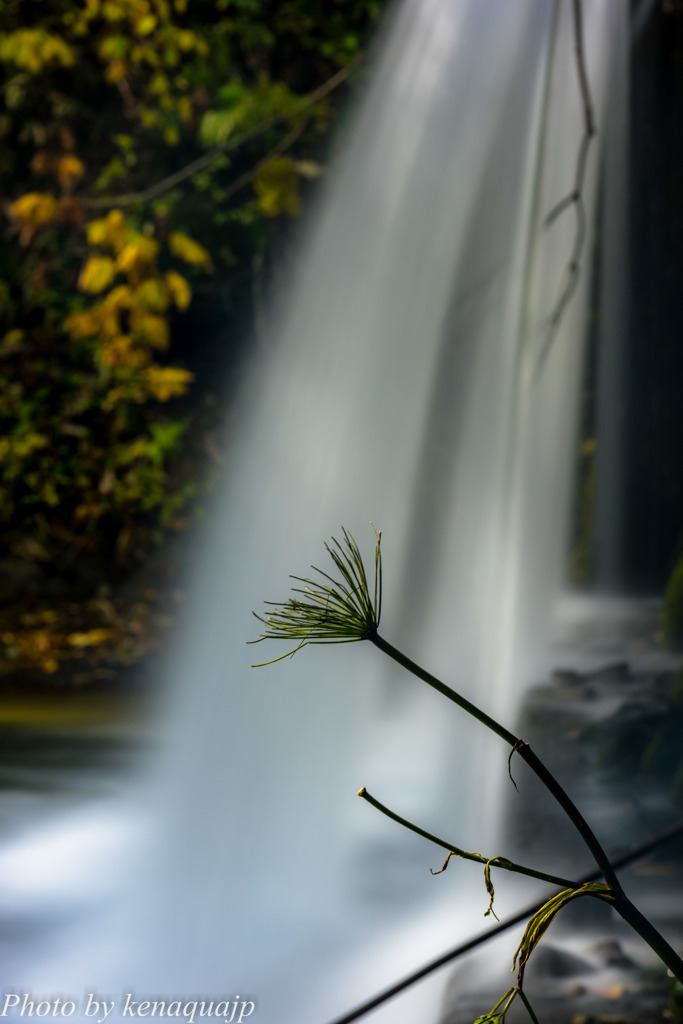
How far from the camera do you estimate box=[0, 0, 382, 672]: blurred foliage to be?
457 centimetres

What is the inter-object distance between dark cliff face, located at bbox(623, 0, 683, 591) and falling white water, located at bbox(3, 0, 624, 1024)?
0.18m

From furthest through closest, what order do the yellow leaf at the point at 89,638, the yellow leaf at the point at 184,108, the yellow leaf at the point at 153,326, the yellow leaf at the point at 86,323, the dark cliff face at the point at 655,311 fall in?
the yellow leaf at the point at 184,108, the yellow leaf at the point at 86,323, the yellow leaf at the point at 89,638, the yellow leaf at the point at 153,326, the dark cliff face at the point at 655,311

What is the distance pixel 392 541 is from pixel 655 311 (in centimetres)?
114

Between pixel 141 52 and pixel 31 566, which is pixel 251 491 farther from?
pixel 141 52

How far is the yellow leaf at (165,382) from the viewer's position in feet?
15.1

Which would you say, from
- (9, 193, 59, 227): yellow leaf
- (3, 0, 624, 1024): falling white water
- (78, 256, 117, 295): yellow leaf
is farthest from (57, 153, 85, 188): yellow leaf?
(3, 0, 624, 1024): falling white water

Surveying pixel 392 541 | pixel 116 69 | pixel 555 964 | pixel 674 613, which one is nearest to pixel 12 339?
pixel 116 69

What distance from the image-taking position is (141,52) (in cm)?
475

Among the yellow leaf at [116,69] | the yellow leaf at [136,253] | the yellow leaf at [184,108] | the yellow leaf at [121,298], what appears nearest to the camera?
the yellow leaf at [136,253]

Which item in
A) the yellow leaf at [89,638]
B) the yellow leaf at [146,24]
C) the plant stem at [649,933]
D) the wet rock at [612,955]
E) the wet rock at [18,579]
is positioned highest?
the yellow leaf at [146,24]

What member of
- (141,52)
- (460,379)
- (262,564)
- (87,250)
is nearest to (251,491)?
(262,564)

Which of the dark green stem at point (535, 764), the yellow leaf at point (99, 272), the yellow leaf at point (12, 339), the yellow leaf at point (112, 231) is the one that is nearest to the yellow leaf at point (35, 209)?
the yellow leaf at point (12, 339)

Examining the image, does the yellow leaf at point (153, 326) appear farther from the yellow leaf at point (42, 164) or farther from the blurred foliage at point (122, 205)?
the yellow leaf at point (42, 164)

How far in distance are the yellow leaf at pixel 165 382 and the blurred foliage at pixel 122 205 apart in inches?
0.4
